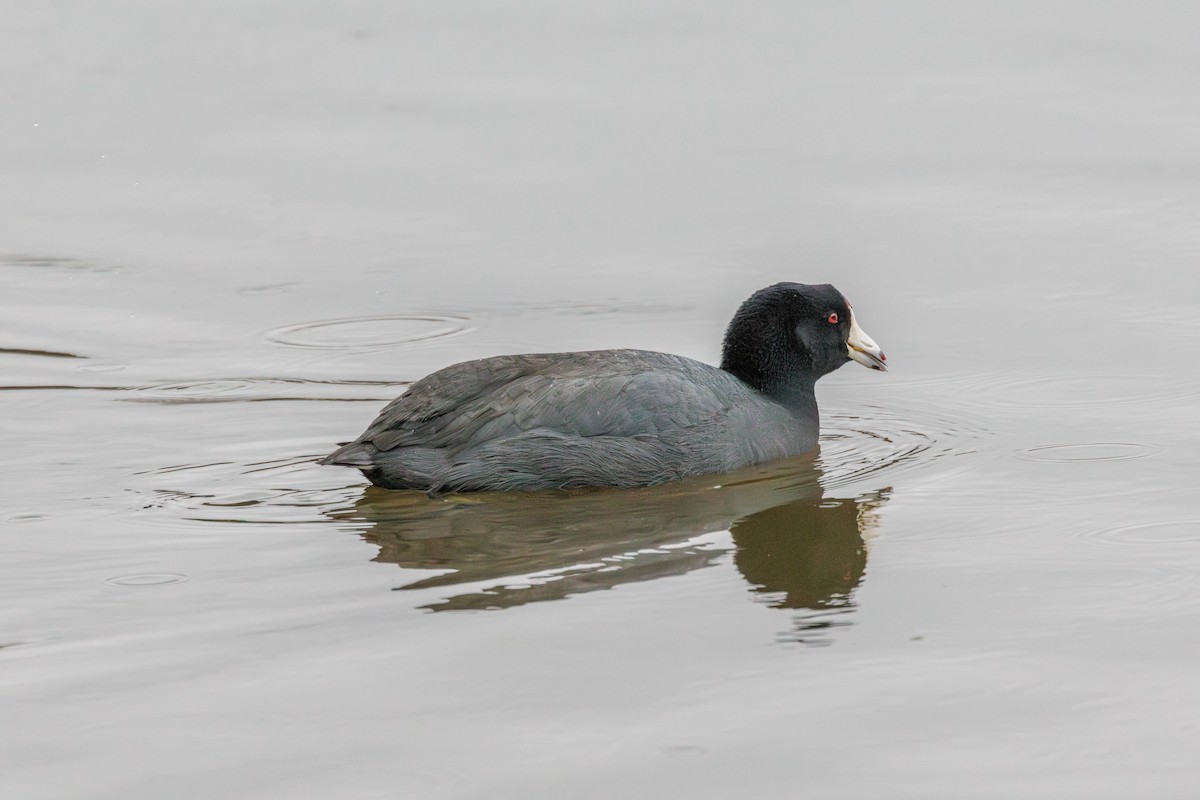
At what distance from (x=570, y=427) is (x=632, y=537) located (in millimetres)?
973

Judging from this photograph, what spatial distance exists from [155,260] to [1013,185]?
567 centimetres

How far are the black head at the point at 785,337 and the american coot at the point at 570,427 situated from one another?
21cm

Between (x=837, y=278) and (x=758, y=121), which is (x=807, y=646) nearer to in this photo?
(x=837, y=278)

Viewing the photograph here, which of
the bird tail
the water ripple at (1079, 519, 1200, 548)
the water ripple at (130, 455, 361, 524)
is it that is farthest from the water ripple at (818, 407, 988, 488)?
the water ripple at (130, 455, 361, 524)

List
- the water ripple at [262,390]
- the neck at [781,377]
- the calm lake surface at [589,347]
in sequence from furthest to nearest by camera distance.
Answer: the water ripple at [262,390]
the neck at [781,377]
the calm lake surface at [589,347]

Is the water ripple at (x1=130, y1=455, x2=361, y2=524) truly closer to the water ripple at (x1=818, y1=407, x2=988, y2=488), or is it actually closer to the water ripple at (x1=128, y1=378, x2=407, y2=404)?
the water ripple at (x1=128, y1=378, x2=407, y2=404)

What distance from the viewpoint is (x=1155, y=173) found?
12.5 metres

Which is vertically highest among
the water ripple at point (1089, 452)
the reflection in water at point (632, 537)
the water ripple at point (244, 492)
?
the water ripple at point (244, 492)

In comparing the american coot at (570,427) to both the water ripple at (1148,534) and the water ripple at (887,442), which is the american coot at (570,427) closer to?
the water ripple at (887,442)

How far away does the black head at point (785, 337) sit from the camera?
905 cm

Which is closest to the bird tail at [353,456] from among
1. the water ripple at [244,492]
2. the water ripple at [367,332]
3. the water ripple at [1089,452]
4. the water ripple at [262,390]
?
the water ripple at [244,492]

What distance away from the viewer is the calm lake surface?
5285mm

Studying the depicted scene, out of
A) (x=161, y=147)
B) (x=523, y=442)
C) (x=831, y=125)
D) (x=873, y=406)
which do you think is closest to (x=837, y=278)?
(x=873, y=406)

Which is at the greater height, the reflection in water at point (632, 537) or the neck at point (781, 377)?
the neck at point (781, 377)
